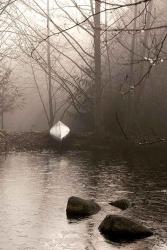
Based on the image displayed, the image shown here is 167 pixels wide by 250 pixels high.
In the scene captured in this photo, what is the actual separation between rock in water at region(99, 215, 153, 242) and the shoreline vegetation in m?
13.2

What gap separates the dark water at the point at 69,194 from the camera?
9508 millimetres

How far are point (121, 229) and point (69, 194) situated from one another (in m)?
3.94

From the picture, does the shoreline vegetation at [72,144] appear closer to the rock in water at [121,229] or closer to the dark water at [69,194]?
the dark water at [69,194]

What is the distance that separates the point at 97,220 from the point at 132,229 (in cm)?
127

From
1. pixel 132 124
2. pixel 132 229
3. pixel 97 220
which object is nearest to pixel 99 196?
pixel 97 220

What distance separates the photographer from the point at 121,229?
10.1m

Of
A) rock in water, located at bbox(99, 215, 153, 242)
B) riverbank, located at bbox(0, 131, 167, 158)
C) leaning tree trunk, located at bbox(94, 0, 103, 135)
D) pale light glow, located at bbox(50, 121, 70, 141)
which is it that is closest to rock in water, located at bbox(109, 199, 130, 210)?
rock in water, located at bbox(99, 215, 153, 242)

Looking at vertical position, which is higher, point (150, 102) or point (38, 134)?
point (150, 102)

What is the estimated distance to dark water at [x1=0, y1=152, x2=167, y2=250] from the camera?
9.51m

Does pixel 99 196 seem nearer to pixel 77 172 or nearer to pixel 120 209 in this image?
pixel 120 209

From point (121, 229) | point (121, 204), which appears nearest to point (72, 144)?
point (121, 204)

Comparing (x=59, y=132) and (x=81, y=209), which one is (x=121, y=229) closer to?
(x=81, y=209)

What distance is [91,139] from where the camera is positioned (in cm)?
2577

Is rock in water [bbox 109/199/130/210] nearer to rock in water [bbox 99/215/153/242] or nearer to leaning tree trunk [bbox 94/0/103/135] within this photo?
rock in water [bbox 99/215/153/242]
